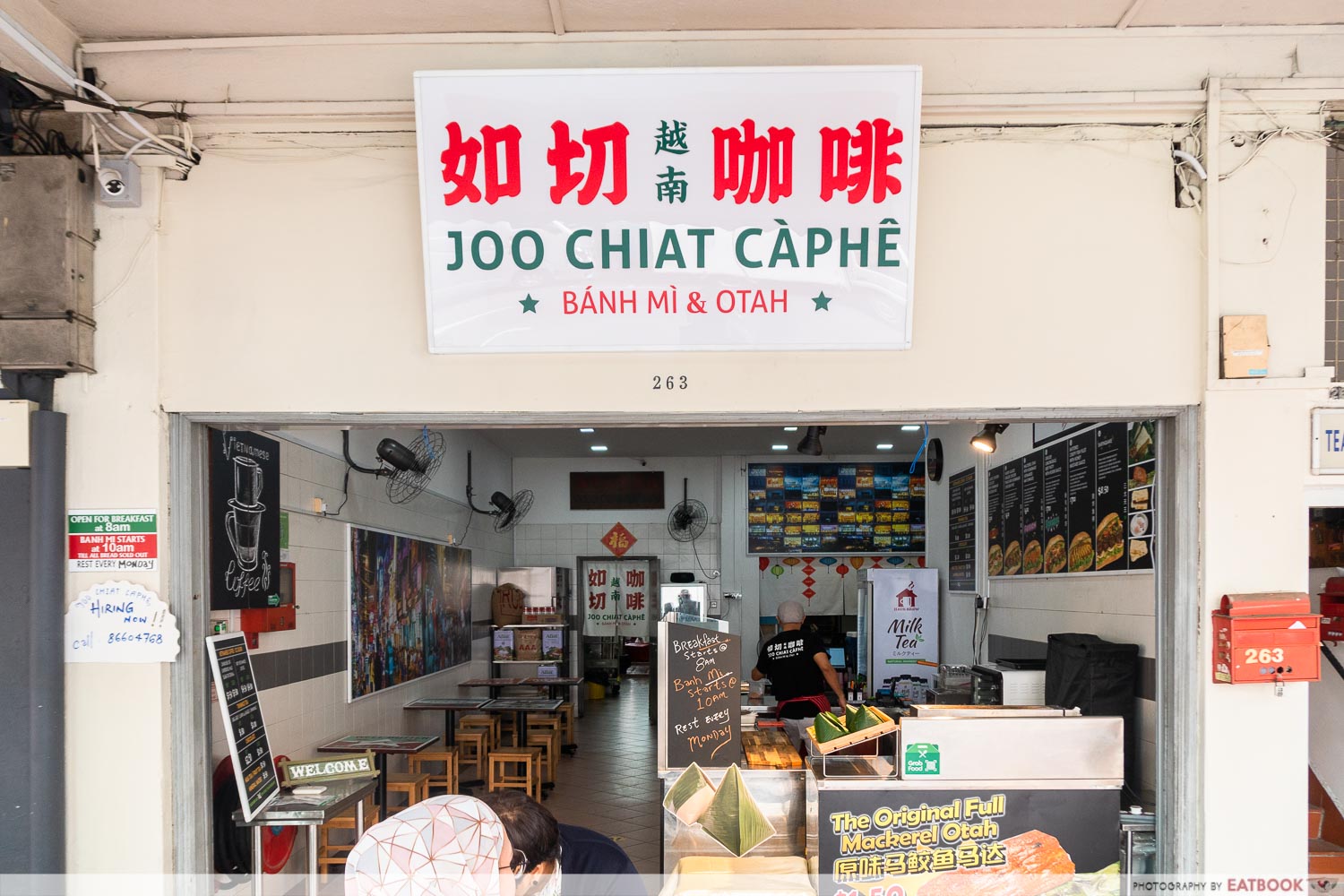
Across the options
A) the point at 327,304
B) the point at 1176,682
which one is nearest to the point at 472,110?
the point at 327,304

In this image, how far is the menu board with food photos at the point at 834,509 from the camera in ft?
42.1

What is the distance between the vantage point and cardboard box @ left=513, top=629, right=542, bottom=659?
34.6 ft

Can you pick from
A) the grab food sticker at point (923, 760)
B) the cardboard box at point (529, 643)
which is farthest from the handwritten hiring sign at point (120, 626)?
the cardboard box at point (529, 643)

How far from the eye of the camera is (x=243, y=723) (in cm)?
397

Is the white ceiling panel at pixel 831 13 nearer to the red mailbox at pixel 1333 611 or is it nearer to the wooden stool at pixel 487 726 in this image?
the red mailbox at pixel 1333 611

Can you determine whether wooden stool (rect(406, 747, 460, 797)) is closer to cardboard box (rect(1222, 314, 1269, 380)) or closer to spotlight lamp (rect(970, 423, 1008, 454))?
spotlight lamp (rect(970, 423, 1008, 454))

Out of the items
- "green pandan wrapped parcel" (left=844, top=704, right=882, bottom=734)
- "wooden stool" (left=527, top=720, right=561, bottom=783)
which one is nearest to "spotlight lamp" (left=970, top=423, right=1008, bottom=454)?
"green pandan wrapped parcel" (left=844, top=704, right=882, bottom=734)

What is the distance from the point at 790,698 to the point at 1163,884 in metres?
2.70

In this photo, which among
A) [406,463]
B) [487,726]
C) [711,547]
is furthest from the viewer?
[711,547]

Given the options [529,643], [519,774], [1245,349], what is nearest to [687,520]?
[529,643]

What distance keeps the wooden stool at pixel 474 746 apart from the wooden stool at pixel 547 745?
1.40 ft

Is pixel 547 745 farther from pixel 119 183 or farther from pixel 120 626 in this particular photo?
pixel 119 183

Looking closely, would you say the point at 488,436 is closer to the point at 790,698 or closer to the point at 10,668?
the point at 790,698

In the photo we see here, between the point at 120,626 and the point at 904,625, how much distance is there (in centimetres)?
713
